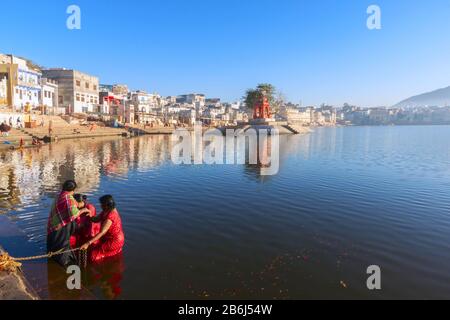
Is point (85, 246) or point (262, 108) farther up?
point (262, 108)

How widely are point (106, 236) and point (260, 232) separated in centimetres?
525

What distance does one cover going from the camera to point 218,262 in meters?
8.79

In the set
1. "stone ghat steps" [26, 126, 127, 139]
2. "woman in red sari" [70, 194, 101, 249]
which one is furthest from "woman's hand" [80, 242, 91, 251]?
"stone ghat steps" [26, 126, 127, 139]

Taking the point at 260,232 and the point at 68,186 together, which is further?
the point at 260,232

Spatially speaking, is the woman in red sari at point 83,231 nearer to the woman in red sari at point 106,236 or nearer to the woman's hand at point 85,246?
the woman in red sari at point 106,236

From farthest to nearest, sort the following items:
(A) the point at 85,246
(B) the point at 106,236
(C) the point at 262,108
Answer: (C) the point at 262,108, (B) the point at 106,236, (A) the point at 85,246

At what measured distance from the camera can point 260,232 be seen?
1122 centimetres

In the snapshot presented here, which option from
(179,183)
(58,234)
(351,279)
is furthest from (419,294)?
(179,183)

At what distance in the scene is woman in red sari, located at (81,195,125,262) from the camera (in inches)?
325

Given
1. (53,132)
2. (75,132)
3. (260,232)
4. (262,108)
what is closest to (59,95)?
(75,132)

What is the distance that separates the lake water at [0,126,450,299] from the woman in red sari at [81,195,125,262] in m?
0.38

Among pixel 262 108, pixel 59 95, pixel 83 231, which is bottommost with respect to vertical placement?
pixel 83 231

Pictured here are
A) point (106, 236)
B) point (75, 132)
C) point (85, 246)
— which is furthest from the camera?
point (75, 132)

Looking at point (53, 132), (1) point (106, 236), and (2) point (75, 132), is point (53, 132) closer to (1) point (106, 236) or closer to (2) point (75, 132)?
(2) point (75, 132)
